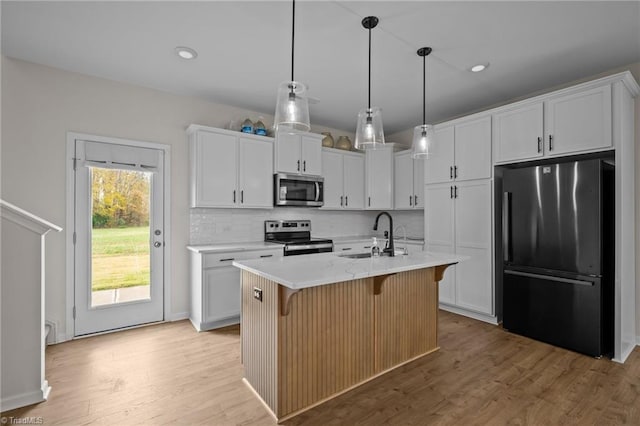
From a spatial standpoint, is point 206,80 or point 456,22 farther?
point 206,80

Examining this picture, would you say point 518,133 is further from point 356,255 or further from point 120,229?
point 120,229

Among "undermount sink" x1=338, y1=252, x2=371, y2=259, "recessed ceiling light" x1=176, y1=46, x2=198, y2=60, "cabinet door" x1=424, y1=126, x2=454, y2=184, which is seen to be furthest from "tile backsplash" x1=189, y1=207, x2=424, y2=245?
"undermount sink" x1=338, y1=252, x2=371, y2=259

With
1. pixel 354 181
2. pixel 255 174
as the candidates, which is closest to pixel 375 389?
pixel 255 174

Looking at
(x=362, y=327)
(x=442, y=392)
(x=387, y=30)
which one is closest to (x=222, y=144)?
(x=387, y=30)

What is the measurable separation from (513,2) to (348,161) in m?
3.10

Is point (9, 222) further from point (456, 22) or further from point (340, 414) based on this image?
point (456, 22)

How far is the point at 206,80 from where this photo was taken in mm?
3379

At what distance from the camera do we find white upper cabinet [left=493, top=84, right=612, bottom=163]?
109 inches

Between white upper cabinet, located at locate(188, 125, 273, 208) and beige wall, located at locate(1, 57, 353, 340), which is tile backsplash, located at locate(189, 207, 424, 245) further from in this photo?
beige wall, located at locate(1, 57, 353, 340)

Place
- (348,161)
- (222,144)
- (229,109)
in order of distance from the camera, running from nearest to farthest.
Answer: (222,144) → (229,109) → (348,161)

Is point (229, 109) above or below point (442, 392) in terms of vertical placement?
above

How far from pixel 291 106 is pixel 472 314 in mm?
3413

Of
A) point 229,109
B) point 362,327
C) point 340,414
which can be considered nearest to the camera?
point 340,414

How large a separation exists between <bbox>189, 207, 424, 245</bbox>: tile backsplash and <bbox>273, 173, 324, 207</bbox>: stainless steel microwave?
347 mm
